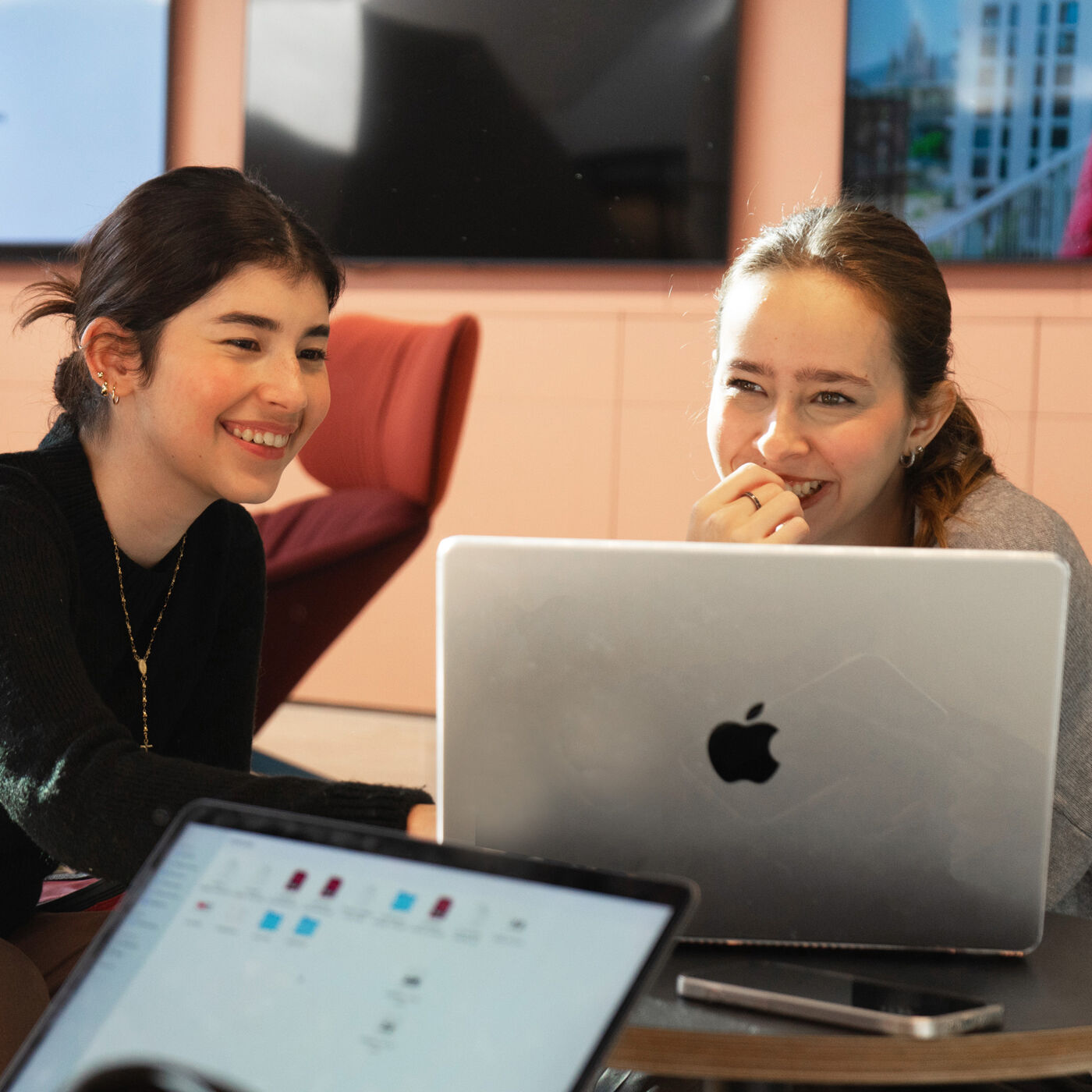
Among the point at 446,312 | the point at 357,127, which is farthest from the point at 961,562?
the point at 357,127

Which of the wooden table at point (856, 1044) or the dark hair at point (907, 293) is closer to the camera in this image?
the wooden table at point (856, 1044)

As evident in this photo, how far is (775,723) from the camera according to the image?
68 centimetres

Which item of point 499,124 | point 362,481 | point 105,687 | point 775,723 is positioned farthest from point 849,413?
point 499,124

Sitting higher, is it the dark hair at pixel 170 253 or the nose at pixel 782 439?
the dark hair at pixel 170 253

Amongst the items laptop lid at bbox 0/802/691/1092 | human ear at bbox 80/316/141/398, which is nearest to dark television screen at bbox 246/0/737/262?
human ear at bbox 80/316/141/398

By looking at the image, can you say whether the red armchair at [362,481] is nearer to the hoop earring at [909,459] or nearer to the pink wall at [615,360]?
the pink wall at [615,360]

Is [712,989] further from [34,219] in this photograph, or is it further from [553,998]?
[34,219]

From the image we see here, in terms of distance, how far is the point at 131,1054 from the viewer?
0.54 m

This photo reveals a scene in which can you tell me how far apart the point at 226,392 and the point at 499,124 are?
102 inches

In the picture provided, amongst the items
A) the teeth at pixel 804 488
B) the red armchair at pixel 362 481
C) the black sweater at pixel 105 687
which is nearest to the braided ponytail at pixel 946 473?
the teeth at pixel 804 488

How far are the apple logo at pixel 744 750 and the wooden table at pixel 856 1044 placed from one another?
0.11 metres

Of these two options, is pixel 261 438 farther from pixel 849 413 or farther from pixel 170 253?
pixel 849 413

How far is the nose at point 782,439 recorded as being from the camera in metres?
1.29

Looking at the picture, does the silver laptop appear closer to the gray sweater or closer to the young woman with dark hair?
the gray sweater
